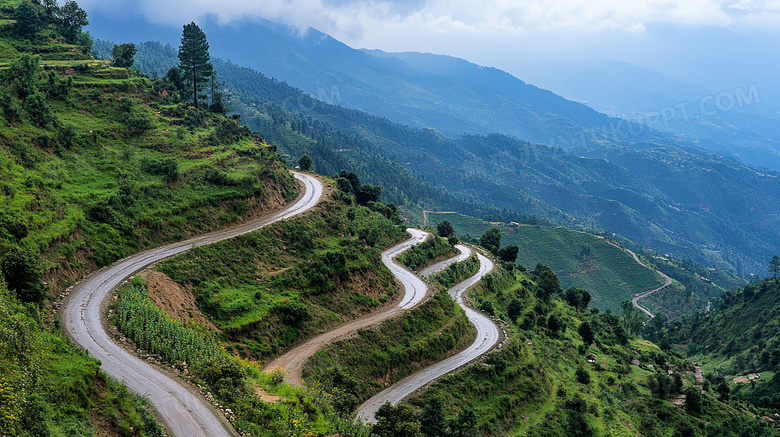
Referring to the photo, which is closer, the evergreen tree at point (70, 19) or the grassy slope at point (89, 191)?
the grassy slope at point (89, 191)

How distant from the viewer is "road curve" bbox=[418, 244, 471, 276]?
83600 mm

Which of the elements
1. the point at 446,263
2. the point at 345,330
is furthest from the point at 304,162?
the point at 345,330

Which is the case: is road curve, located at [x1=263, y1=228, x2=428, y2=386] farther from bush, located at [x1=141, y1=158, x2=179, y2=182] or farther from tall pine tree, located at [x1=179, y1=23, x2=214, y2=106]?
tall pine tree, located at [x1=179, y1=23, x2=214, y2=106]

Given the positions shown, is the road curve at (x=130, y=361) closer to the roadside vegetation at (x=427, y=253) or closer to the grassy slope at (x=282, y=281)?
the grassy slope at (x=282, y=281)

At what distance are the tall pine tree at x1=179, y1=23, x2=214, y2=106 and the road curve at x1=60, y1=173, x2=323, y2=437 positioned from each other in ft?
180

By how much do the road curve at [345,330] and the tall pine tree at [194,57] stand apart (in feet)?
164

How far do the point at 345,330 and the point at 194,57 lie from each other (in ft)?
214

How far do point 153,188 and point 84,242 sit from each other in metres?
15.7

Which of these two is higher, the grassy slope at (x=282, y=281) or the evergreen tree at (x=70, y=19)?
the evergreen tree at (x=70, y=19)

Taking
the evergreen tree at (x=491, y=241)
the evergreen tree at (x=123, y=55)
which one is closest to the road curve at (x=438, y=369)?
the evergreen tree at (x=491, y=241)

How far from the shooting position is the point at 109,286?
3800 cm

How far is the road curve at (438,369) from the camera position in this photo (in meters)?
41.6

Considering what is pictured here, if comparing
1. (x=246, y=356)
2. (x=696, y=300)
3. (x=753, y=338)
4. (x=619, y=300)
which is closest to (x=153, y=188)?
(x=246, y=356)

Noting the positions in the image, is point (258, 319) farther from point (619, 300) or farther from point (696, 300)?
point (696, 300)
